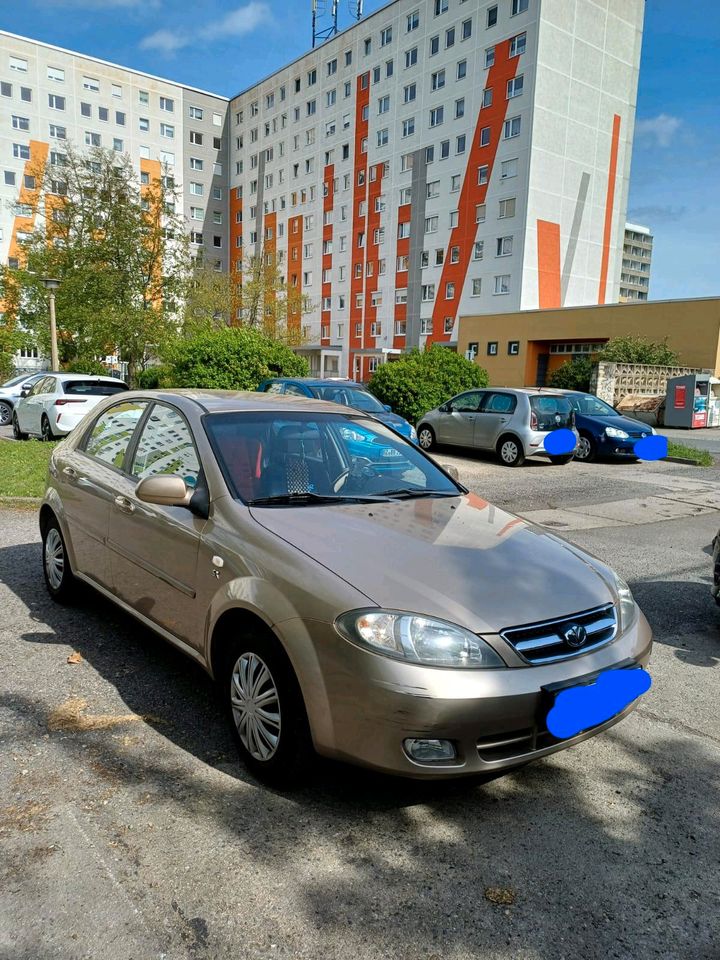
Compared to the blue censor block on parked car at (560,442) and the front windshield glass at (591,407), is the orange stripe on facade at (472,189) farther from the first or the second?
the blue censor block on parked car at (560,442)

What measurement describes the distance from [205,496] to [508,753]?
176cm

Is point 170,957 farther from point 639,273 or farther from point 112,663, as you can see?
point 639,273

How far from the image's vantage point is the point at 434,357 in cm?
1855

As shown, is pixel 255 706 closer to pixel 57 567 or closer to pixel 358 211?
pixel 57 567

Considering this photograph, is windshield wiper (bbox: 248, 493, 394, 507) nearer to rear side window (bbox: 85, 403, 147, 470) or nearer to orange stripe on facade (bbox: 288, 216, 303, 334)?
rear side window (bbox: 85, 403, 147, 470)

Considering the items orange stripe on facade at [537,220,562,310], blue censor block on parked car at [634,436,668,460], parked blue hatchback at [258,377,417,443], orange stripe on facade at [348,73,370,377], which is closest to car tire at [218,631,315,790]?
parked blue hatchback at [258,377,417,443]

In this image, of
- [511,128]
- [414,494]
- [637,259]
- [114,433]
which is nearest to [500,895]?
[414,494]

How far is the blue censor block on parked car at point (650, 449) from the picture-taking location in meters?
15.6

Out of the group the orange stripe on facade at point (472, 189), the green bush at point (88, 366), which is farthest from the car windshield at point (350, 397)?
the orange stripe on facade at point (472, 189)

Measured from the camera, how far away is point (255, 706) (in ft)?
9.46

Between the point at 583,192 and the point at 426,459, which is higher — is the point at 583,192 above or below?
above

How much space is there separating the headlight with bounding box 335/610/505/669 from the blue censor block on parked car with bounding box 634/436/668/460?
14.2 meters

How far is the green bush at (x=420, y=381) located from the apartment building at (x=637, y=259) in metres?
133

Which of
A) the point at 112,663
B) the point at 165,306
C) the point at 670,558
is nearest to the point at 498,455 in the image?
the point at 670,558
